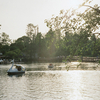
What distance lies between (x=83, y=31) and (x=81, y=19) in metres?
0.72

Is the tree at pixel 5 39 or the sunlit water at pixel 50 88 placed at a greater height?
the tree at pixel 5 39

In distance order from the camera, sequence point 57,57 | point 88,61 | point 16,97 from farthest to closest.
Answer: point 57,57 < point 88,61 < point 16,97

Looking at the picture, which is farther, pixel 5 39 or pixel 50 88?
pixel 5 39

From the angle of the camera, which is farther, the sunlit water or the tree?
the tree

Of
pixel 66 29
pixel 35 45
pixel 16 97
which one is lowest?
pixel 16 97

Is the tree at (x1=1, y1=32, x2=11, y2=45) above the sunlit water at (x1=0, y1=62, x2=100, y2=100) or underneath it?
above

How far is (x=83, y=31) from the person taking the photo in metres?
12.1

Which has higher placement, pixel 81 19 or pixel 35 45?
pixel 35 45

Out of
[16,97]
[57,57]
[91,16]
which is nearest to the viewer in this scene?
[91,16]

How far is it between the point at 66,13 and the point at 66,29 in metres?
0.95

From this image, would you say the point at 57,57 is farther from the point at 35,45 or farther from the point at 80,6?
the point at 80,6

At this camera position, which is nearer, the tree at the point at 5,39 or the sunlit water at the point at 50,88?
the sunlit water at the point at 50,88

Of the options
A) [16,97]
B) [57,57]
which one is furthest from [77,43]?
[57,57]

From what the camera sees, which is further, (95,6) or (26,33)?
(26,33)
